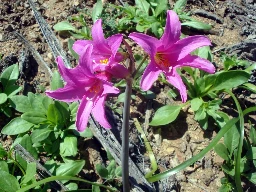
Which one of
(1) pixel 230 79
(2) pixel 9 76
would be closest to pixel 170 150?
(1) pixel 230 79

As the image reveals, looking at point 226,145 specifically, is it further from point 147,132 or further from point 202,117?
point 147,132

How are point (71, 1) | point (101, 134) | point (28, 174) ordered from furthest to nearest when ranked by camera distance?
point (71, 1)
point (101, 134)
point (28, 174)

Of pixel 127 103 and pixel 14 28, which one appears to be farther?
pixel 14 28

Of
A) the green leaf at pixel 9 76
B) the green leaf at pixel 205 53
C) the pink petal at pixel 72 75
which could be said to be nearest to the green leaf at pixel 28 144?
the green leaf at pixel 9 76

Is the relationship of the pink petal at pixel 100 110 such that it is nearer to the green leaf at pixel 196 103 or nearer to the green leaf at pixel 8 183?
the green leaf at pixel 8 183

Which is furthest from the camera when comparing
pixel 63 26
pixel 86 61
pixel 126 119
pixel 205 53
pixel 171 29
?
pixel 63 26

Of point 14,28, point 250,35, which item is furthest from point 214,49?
point 14,28

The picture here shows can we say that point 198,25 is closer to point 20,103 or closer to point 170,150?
point 170,150
